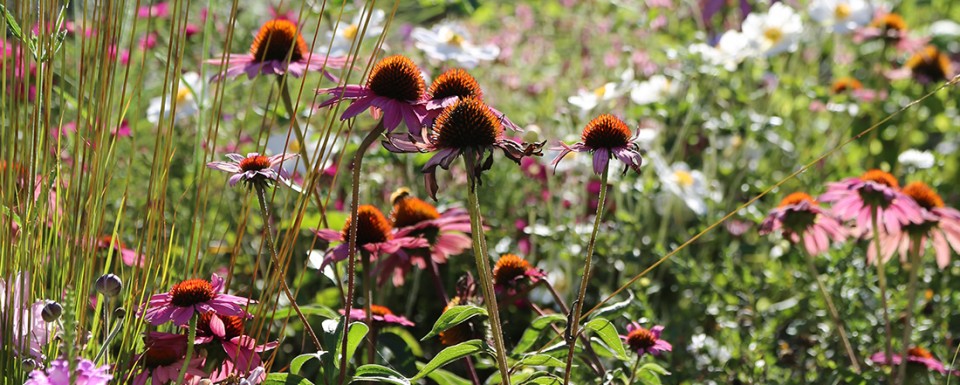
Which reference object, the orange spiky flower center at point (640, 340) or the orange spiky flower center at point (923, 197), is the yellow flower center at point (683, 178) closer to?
the orange spiky flower center at point (923, 197)

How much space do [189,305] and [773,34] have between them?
1.85m

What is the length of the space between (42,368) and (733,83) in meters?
2.30

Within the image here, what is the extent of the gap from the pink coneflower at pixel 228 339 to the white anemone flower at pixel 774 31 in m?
1.66

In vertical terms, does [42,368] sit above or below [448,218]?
below

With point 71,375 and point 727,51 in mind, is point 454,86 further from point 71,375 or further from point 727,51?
point 727,51

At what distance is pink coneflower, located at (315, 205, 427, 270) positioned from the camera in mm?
1523

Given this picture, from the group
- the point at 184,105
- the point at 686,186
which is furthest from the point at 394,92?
the point at 184,105

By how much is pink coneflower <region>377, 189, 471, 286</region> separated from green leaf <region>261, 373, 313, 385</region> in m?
0.38

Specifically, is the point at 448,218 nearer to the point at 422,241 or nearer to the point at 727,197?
the point at 422,241

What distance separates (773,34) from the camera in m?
2.68

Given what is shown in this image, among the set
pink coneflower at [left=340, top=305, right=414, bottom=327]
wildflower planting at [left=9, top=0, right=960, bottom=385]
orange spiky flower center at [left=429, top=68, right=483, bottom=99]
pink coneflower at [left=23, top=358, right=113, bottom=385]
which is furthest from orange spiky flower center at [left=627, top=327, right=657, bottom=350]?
pink coneflower at [left=23, top=358, right=113, bottom=385]

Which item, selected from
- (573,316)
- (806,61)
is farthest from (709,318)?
(806,61)

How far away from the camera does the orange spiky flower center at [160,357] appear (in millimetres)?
1278

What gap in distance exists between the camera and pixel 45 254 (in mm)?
1269
